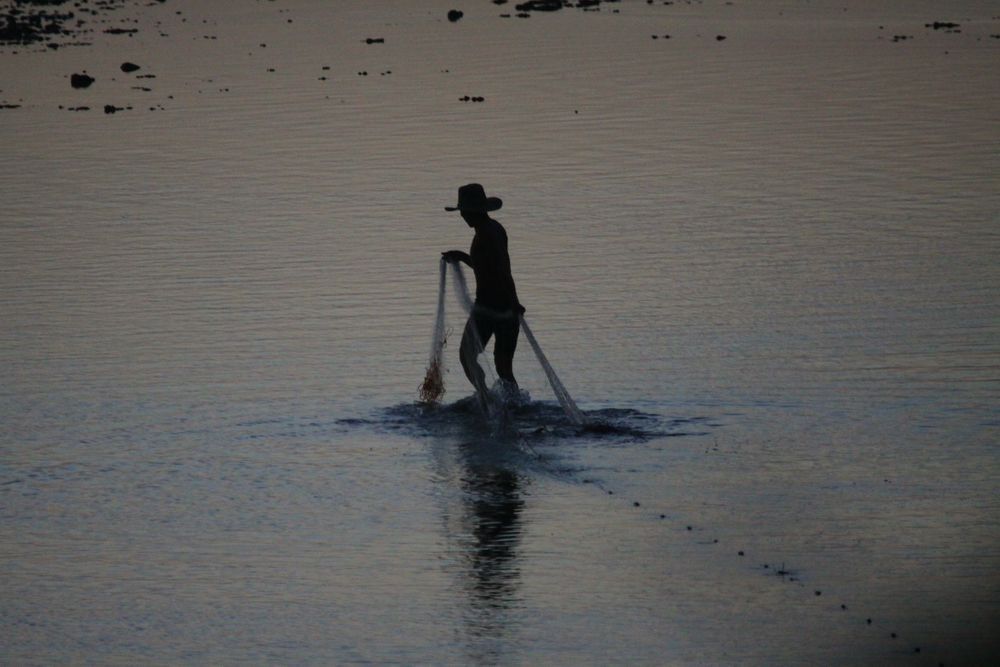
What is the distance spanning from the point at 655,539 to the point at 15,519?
164 inches

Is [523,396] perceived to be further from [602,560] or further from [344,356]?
[602,560]

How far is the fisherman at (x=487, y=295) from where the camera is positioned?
482 inches

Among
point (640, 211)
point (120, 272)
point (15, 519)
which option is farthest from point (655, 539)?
point (640, 211)

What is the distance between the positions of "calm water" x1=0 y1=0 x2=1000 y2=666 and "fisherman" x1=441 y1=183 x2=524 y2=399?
265mm

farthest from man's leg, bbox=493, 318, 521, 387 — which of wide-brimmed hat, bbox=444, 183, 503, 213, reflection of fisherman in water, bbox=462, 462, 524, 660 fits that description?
reflection of fisherman in water, bbox=462, 462, 524, 660

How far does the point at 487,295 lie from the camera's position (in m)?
12.5

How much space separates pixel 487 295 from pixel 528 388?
3.26 feet

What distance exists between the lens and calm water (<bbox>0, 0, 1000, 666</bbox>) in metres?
8.66

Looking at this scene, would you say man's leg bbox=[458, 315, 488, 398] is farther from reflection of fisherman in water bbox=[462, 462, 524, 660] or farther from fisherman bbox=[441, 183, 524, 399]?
reflection of fisherman in water bbox=[462, 462, 524, 660]

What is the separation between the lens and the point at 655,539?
9742 millimetres

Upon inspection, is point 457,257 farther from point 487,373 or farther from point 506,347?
point 487,373

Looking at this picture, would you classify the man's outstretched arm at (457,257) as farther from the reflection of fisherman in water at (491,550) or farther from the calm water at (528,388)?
the reflection of fisherman in water at (491,550)

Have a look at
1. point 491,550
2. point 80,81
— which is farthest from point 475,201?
point 80,81

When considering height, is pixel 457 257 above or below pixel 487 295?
above
